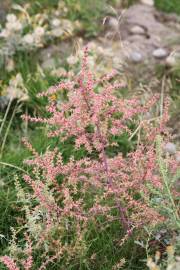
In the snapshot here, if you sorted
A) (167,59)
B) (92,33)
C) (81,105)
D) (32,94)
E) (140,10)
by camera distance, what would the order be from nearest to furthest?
(81,105) < (32,94) < (167,59) < (92,33) < (140,10)

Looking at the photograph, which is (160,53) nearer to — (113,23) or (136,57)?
(136,57)

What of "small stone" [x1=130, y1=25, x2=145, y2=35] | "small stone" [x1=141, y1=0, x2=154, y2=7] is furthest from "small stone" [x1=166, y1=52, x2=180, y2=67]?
"small stone" [x1=141, y1=0, x2=154, y2=7]

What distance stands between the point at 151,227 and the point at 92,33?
226 centimetres

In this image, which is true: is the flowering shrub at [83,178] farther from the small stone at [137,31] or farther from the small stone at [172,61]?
the small stone at [137,31]

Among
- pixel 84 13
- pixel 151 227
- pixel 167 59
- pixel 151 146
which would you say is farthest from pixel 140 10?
pixel 151 227

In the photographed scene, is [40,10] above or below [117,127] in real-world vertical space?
above

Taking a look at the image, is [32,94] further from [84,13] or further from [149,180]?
[149,180]

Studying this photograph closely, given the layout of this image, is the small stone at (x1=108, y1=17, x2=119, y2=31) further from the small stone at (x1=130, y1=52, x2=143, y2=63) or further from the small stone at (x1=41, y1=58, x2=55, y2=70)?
the small stone at (x1=41, y1=58, x2=55, y2=70)

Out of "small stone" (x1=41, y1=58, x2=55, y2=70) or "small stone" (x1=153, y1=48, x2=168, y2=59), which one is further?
"small stone" (x1=153, y1=48, x2=168, y2=59)

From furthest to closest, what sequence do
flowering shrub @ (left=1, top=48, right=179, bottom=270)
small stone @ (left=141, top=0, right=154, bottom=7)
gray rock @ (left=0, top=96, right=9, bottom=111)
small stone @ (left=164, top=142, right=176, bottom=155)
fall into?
small stone @ (left=141, top=0, right=154, bottom=7) → gray rock @ (left=0, top=96, right=9, bottom=111) → small stone @ (left=164, top=142, right=176, bottom=155) → flowering shrub @ (left=1, top=48, right=179, bottom=270)

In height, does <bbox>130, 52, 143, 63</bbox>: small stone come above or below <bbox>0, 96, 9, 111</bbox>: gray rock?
above

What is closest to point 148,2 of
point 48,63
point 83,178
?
point 48,63

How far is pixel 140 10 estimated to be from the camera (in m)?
4.73

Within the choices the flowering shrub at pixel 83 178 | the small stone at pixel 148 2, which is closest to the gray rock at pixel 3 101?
the flowering shrub at pixel 83 178
